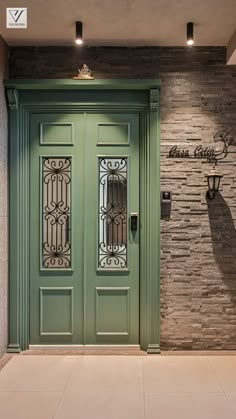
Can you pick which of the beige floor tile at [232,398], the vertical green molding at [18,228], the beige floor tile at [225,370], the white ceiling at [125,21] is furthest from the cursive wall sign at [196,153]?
the beige floor tile at [232,398]

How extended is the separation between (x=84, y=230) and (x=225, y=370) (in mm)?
1697

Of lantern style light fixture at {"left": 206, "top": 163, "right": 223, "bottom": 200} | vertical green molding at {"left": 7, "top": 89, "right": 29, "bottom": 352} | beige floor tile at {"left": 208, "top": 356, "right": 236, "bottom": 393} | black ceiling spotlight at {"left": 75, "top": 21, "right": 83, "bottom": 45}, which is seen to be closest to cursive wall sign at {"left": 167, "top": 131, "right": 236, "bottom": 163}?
lantern style light fixture at {"left": 206, "top": 163, "right": 223, "bottom": 200}

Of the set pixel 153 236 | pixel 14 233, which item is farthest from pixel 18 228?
pixel 153 236

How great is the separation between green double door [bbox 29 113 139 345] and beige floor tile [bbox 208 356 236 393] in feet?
2.42

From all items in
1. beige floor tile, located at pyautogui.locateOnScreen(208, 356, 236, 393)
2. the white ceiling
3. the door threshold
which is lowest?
beige floor tile, located at pyautogui.locateOnScreen(208, 356, 236, 393)

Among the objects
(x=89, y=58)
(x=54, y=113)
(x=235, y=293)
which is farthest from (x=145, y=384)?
(x=89, y=58)

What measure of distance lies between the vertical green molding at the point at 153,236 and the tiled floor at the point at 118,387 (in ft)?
1.06

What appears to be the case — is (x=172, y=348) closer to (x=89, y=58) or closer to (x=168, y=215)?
(x=168, y=215)

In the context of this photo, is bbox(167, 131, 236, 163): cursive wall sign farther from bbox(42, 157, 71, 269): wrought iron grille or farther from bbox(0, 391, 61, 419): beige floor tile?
bbox(0, 391, 61, 419): beige floor tile

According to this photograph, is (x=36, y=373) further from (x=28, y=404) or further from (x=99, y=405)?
(x=99, y=405)

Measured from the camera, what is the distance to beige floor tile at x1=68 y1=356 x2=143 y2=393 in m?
2.72

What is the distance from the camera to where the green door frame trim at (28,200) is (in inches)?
133

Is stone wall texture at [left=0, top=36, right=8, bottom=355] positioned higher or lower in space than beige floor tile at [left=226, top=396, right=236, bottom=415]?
higher

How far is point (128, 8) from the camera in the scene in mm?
2857
